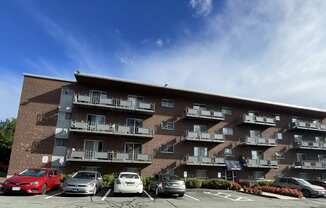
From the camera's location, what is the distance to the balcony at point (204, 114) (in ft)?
96.3

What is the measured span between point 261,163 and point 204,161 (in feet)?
24.0

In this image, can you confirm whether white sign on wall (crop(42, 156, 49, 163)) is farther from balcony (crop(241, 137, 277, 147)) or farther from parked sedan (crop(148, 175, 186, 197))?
balcony (crop(241, 137, 277, 147))

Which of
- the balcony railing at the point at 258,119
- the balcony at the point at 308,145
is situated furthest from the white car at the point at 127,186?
the balcony at the point at 308,145

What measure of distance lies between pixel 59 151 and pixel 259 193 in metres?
18.1

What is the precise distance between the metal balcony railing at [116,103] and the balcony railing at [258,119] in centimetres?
1155

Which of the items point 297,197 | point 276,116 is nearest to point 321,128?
point 276,116

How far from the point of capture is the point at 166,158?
28.3 meters

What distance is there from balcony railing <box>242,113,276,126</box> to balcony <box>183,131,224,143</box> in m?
4.17

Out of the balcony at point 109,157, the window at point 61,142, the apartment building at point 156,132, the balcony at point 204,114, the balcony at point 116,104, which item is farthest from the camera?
the balcony at point 204,114

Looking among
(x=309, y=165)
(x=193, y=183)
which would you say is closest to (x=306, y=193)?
(x=193, y=183)

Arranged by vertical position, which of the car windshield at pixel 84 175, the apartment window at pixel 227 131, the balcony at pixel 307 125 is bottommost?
the car windshield at pixel 84 175

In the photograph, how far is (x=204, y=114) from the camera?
97.6 feet

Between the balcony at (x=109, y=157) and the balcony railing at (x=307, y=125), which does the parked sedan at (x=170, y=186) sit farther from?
the balcony railing at (x=307, y=125)

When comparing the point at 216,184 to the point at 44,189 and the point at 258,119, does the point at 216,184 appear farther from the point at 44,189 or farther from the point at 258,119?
the point at 44,189
